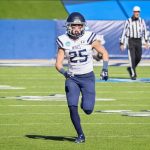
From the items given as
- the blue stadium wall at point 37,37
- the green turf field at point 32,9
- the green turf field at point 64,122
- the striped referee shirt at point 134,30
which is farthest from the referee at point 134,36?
the green turf field at point 32,9

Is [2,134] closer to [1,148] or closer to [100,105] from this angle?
[1,148]

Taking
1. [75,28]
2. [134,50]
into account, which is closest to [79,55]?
[75,28]

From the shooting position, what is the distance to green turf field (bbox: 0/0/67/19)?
136 ft

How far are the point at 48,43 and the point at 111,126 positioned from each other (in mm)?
19695

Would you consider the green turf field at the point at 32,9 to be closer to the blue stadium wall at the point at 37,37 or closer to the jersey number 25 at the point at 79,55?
the blue stadium wall at the point at 37,37

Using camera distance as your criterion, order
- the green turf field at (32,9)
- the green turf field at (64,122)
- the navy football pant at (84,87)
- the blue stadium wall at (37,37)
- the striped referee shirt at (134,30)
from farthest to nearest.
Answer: the green turf field at (32,9)
the blue stadium wall at (37,37)
the striped referee shirt at (134,30)
the navy football pant at (84,87)
the green turf field at (64,122)

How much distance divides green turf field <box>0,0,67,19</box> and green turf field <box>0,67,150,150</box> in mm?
21067

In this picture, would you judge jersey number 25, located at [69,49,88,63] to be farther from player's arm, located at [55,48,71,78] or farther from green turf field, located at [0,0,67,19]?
Answer: green turf field, located at [0,0,67,19]

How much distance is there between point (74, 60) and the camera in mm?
10883

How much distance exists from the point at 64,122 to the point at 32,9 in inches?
1172

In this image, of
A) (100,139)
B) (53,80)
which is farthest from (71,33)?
(53,80)

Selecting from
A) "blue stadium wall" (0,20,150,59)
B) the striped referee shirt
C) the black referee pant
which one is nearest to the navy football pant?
the striped referee shirt

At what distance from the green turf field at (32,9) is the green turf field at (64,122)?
21.1 m

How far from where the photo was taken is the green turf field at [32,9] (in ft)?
136
